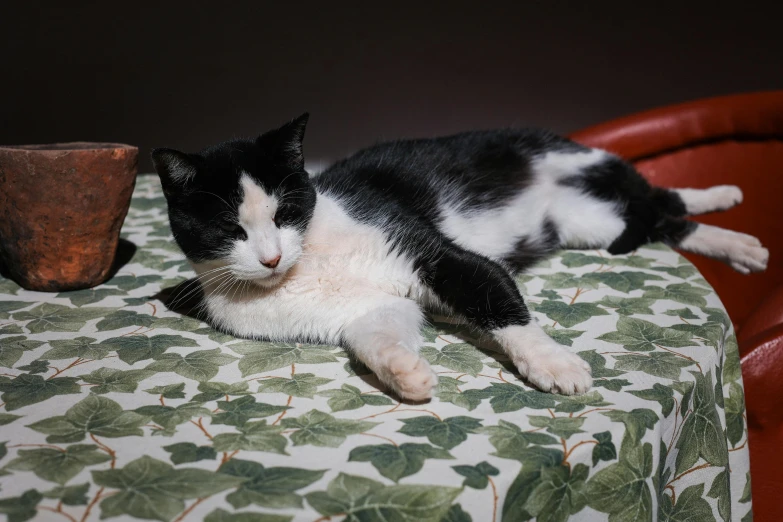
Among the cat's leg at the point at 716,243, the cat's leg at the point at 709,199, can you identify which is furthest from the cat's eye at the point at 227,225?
the cat's leg at the point at 709,199

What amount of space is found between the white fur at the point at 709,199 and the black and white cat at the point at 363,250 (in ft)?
0.82

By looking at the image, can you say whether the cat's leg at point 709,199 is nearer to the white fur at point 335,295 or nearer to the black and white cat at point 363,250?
the black and white cat at point 363,250

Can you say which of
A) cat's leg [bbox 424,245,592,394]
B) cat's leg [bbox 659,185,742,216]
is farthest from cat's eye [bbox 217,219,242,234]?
cat's leg [bbox 659,185,742,216]

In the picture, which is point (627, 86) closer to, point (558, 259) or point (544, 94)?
point (544, 94)

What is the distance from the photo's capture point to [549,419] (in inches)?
32.2

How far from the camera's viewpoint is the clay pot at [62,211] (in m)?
1.32

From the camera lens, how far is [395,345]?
3.15ft

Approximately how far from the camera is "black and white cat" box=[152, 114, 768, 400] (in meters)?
1.02

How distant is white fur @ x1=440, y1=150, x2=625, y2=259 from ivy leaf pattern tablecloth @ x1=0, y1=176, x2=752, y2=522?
10.8 inches

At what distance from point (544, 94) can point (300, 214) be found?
2036 millimetres

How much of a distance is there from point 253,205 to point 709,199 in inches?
54.3

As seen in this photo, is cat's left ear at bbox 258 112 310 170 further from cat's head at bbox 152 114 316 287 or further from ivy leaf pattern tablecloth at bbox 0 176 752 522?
ivy leaf pattern tablecloth at bbox 0 176 752 522

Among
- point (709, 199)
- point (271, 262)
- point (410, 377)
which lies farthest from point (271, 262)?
point (709, 199)

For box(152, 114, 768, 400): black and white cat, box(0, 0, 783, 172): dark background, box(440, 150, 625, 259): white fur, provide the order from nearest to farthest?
box(152, 114, 768, 400): black and white cat → box(440, 150, 625, 259): white fur → box(0, 0, 783, 172): dark background
